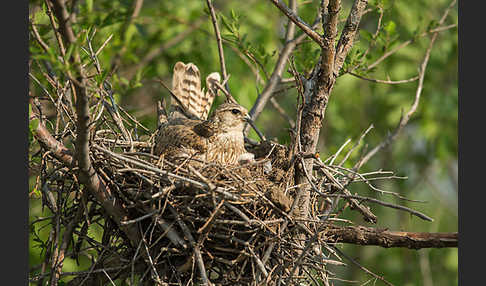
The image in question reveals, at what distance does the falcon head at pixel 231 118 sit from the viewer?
5.33 m

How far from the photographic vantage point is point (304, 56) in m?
5.86

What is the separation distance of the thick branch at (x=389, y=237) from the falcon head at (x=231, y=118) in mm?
1534

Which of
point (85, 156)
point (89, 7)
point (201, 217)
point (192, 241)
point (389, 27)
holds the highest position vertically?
point (389, 27)

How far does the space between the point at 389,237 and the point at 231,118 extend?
6.78 ft

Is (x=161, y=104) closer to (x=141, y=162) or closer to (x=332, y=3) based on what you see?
(x=141, y=162)

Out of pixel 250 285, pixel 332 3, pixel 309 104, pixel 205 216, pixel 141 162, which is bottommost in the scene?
pixel 250 285

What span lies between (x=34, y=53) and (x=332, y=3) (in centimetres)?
196

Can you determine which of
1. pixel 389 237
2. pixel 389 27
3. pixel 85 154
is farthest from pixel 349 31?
pixel 85 154

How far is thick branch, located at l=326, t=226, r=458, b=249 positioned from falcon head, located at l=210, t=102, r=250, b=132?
153 centimetres

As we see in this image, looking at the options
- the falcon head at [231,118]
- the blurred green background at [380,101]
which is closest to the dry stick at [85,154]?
the falcon head at [231,118]

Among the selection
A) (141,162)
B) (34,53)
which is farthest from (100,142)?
(34,53)

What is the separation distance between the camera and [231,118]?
5.36m

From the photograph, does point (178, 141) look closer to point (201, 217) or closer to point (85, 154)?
point (201, 217)

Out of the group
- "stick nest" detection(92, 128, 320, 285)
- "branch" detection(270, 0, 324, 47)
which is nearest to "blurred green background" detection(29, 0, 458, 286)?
"stick nest" detection(92, 128, 320, 285)
